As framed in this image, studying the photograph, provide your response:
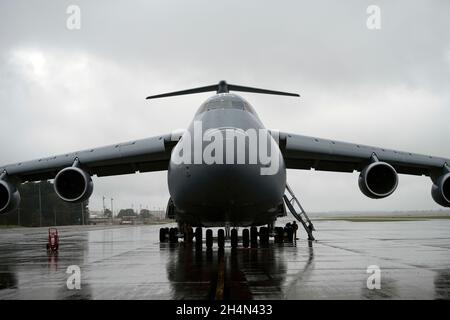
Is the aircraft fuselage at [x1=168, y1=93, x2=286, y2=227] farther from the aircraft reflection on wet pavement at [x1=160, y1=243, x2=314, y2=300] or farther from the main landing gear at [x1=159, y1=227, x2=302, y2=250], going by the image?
the main landing gear at [x1=159, y1=227, x2=302, y2=250]

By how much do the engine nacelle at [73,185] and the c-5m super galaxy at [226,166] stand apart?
0.03 metres

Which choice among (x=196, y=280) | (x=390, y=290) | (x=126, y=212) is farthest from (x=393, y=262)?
(x=126, y=212)

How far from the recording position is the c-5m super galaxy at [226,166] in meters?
8.70

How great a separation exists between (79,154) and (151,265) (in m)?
5.26

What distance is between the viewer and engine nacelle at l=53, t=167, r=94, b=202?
1291 centimetres

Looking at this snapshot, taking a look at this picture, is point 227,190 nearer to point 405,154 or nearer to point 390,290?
point 390,290

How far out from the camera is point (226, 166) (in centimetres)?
832

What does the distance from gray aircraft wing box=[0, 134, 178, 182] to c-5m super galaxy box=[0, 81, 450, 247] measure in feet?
0.09

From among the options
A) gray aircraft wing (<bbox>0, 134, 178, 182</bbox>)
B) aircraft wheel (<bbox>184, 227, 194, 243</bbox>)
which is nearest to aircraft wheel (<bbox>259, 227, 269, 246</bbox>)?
aircraft wheel (<bbox>184, 227, 194, 243</bbox>)

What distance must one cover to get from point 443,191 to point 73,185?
10454mm

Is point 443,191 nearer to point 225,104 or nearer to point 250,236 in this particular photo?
point 250,236

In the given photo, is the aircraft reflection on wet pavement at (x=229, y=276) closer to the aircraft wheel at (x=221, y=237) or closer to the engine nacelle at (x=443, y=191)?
the aircraft wheel at (x=221, y=237)

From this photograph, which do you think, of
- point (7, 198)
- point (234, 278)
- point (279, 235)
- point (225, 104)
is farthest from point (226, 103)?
point (279, 235)
